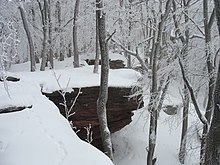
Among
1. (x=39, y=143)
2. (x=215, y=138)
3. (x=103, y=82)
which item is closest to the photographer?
(x=39, y=143)

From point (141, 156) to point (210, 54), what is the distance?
15.4 feet

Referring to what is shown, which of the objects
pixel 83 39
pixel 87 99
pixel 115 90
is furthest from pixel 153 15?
pixel 83 39

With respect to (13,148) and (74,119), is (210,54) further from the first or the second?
(13,148)

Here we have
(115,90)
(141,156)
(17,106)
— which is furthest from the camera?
(141,156)

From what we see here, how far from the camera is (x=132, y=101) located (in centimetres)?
948

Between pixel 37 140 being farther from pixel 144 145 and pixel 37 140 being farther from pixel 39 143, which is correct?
pixel 144 145

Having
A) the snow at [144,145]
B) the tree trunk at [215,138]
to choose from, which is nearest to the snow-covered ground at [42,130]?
the tree trunk at [215,138]

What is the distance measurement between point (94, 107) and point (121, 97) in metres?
0.99

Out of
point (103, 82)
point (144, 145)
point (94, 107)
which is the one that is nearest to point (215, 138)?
point (103, 82)

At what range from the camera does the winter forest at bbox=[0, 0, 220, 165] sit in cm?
366

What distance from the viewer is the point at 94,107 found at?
867 cm

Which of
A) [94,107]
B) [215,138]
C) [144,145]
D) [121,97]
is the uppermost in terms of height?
[215,138]

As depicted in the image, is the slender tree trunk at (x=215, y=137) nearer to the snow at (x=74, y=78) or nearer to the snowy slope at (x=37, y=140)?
the snowy slope at (x=37, y=140)

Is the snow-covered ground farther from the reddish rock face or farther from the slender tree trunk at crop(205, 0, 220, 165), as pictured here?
the slender tree trunk at crop(205, 0, 220, 165)
